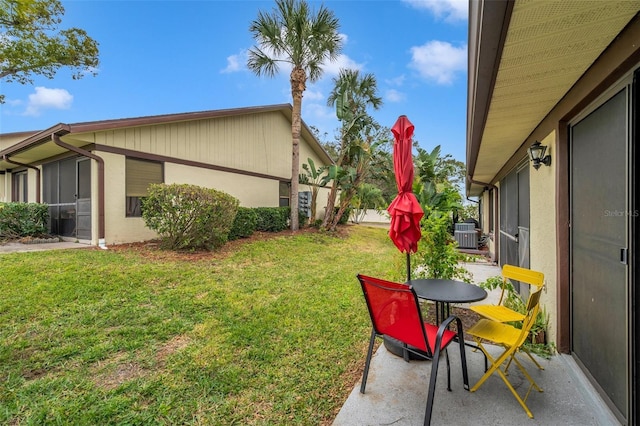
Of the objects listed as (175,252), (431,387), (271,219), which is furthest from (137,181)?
(431,387)

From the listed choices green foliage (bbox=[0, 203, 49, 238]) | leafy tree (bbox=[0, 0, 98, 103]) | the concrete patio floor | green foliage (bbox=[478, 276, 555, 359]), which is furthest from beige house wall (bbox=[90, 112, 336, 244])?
green foliage (bbox=[478, 276, 555, 359])

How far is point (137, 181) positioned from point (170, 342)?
22.4 feet

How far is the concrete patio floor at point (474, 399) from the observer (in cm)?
231

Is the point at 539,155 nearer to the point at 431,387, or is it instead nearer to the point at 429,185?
the point at 431,387

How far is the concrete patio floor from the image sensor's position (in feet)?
7.58

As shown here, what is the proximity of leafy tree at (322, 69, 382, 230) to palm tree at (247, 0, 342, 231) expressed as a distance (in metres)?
1.41

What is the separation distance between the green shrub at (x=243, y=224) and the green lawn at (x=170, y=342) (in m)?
A: 3.30

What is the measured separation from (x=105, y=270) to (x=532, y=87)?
716cm

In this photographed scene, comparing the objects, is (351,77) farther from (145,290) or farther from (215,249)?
(145,290)

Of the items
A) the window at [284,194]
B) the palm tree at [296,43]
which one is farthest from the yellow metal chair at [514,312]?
the window at [284,194]

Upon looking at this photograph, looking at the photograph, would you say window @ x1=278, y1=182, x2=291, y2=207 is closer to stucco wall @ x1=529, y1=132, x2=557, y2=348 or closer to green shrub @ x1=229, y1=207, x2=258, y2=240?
green shrub @ x1=229, y1=207, x2=258, y2=240

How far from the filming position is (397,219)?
3.45 metres

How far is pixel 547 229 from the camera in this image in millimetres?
3623

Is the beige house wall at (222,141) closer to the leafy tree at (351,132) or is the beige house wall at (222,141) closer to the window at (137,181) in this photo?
the window at (137,181)
